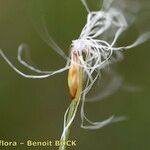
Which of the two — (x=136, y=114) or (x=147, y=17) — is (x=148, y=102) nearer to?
(x=136, y=114)

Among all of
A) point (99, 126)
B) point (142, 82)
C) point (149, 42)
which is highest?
point (149, 42)

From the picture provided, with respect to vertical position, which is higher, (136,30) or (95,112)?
(136,30)

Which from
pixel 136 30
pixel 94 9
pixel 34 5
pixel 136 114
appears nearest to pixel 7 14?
pixel 34 5

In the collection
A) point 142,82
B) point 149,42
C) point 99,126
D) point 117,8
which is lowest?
point 99,126

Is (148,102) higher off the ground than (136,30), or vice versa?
(136,30)

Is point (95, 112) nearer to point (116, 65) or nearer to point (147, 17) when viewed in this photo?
point (116, 65)

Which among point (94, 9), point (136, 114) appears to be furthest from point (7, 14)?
point (136, 114)
